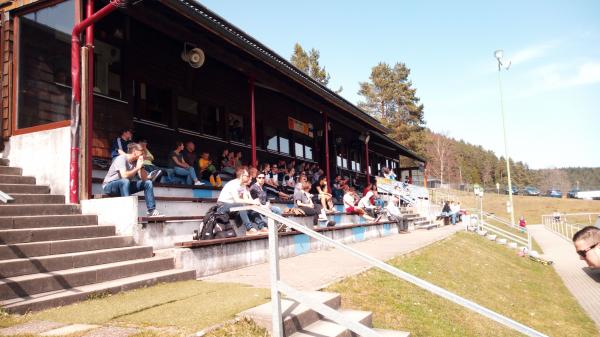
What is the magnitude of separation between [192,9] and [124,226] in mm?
4459

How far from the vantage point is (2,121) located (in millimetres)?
8570

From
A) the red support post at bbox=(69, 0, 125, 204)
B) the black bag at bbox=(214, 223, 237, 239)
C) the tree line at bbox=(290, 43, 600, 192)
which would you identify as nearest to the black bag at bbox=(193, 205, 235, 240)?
the black bag at bbox=(214, 223, 237, 239)

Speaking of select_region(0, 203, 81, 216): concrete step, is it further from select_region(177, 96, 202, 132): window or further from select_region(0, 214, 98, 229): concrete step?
select_region(177, 96, 202, 132): window

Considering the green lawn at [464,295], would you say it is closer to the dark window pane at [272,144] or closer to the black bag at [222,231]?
the black bag at [222,231]

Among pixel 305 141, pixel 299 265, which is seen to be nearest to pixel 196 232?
pixel 299 265

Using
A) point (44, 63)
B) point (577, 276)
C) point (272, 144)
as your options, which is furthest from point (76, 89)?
point (577, 276)

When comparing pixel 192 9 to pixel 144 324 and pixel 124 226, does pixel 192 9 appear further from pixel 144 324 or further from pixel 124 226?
pixel 144 324

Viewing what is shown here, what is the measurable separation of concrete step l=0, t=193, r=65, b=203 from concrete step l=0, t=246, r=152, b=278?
1.69 m

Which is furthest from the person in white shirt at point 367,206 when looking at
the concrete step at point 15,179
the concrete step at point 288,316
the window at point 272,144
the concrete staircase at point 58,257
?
the concrete step at point 288,316

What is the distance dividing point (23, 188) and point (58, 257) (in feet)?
7.83

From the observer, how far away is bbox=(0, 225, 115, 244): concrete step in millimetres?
5539

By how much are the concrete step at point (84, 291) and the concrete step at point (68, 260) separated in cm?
47

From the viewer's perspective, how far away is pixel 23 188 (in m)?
7.19

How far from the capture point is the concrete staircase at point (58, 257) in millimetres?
4879
